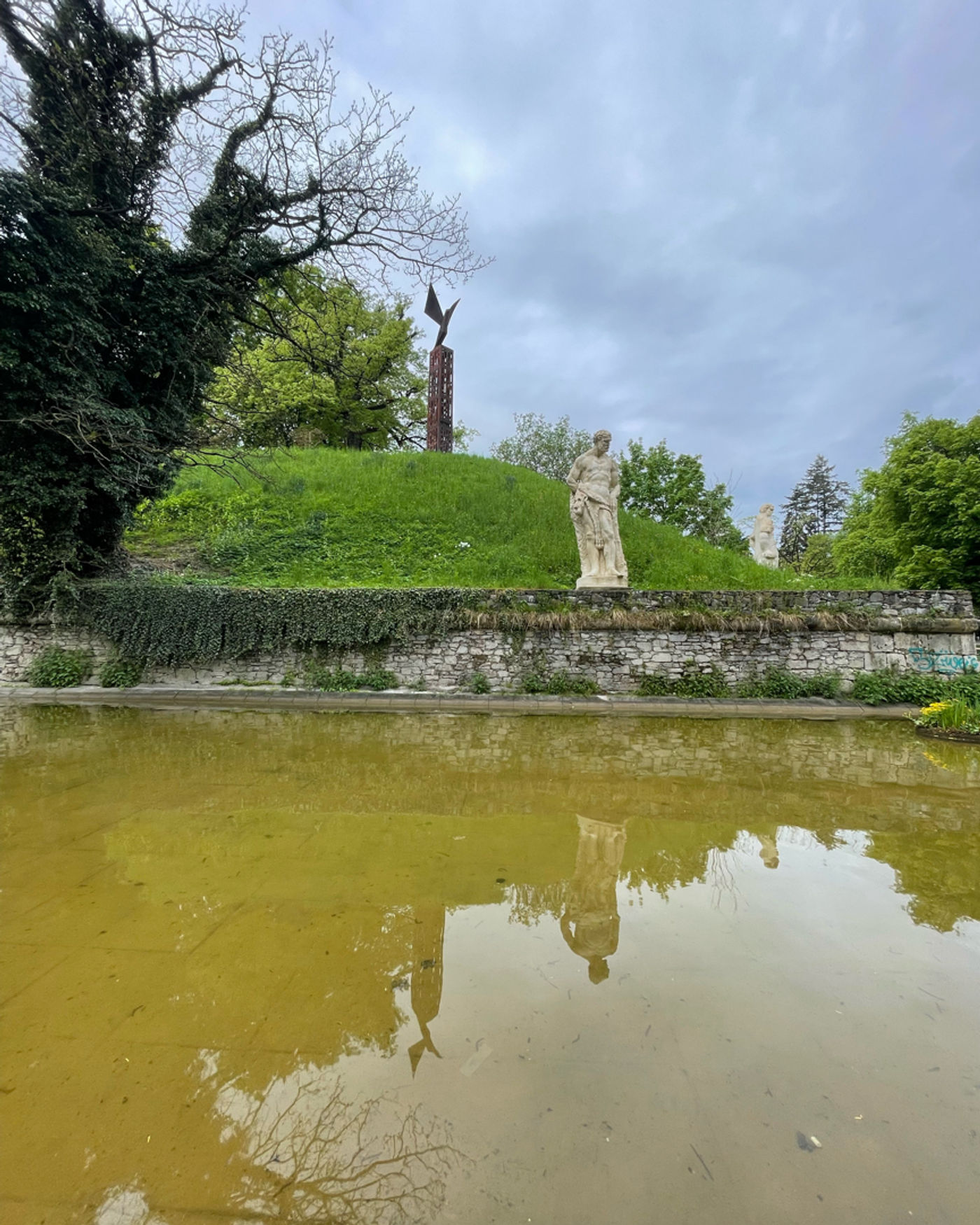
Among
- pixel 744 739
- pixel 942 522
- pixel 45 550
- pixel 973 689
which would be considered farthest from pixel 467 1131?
pixel 942 522

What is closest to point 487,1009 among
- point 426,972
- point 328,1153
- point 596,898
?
point 426,972

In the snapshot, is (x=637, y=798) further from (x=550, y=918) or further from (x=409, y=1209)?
(x=409, y=1209)

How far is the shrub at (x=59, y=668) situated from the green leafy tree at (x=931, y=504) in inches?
933

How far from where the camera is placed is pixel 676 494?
2897 centimetres

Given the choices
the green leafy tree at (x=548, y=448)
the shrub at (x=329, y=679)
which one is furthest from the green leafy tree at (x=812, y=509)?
the shrub at (x=329, y=679)

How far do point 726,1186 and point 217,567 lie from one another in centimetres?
1342

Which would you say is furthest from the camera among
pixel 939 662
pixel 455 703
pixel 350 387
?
pixel 350 387

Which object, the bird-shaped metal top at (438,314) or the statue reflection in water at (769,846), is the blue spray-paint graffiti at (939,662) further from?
the bird-shaped metal top at (438,314)

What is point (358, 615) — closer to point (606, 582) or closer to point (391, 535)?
point (606, 582)

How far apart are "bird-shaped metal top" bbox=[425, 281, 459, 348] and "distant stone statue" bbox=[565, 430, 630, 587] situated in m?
12.0

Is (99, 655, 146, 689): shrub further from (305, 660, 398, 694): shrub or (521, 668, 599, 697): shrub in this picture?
(521, 668, 599, 697): shrub

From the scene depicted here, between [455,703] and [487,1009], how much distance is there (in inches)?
273

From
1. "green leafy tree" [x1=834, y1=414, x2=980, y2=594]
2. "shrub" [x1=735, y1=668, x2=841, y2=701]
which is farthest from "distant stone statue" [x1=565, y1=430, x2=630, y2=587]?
"green leafy tree" [x1=834, y1=414, x2=980, y2=594]

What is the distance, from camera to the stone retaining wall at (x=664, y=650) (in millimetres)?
→ 9250
